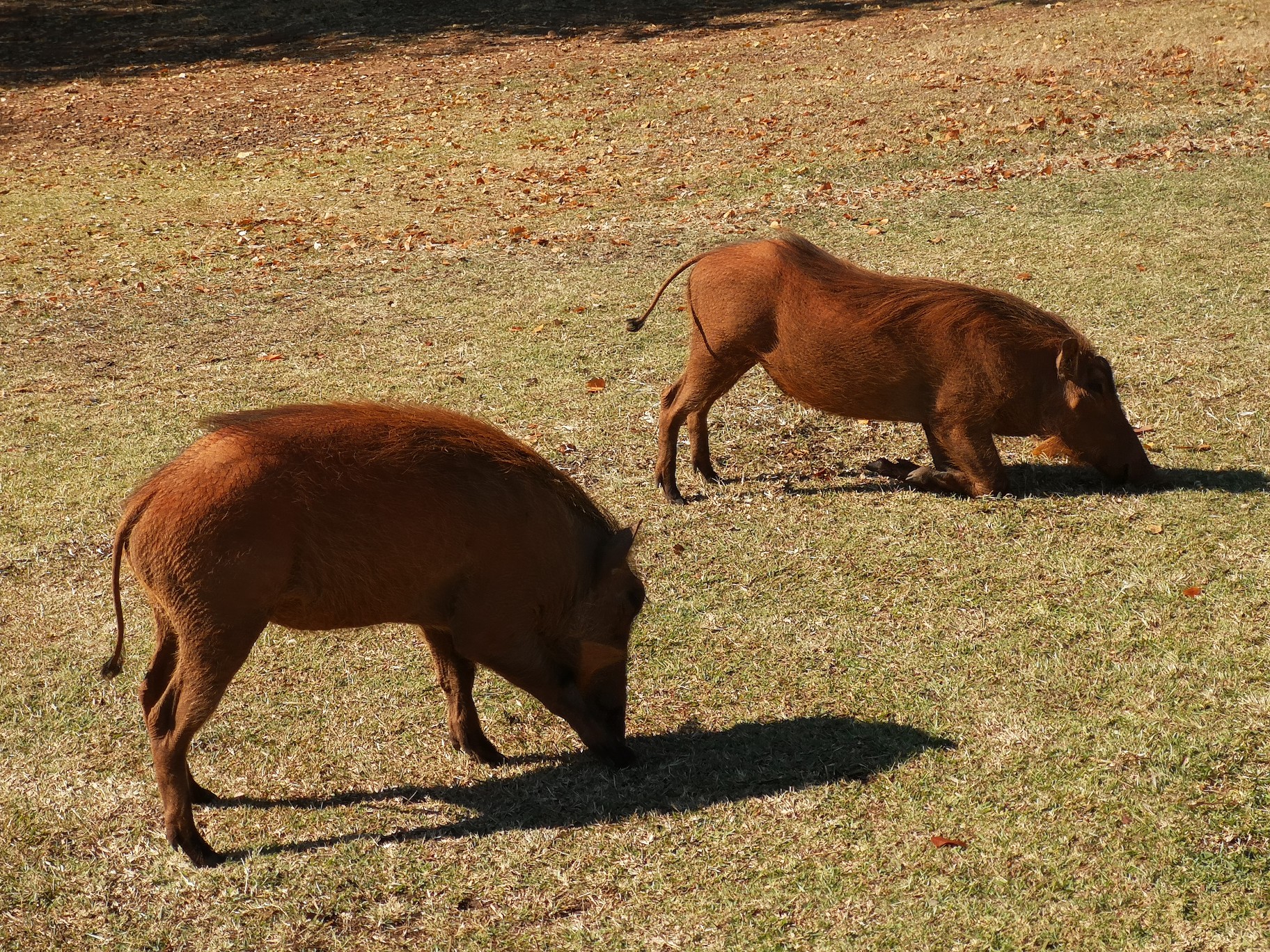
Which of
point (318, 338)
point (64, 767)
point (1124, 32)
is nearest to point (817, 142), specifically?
point (1124, 32)

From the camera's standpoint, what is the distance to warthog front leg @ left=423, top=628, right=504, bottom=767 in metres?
4.15

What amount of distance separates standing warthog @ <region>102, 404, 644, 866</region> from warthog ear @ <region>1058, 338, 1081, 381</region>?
2.66 m

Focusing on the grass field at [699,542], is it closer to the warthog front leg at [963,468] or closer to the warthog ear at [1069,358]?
the warthog front leg at [963,468]

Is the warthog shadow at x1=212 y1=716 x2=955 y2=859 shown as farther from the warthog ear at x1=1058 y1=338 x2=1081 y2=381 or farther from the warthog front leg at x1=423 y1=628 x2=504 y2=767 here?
the warthog ear at x1=1058 y1=338 x2=1081 y2=381

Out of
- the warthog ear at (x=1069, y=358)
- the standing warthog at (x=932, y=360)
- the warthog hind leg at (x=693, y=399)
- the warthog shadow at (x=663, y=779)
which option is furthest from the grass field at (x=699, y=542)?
the warthog ear at (x=1069, y=358)

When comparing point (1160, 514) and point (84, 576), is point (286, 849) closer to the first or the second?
point (84, 576)

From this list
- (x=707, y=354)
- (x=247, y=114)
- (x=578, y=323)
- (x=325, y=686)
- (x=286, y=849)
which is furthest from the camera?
(x=247, y=114)

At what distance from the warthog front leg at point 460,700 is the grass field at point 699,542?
10 centimetres

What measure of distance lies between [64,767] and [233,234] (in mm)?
8495

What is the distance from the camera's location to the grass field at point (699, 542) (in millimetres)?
3533

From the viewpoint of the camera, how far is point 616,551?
4035 millimetres

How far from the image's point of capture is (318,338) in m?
9.12

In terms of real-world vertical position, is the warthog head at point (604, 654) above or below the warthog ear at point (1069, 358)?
below

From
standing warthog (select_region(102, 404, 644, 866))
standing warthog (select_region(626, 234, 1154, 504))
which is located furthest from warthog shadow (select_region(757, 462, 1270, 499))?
standing warthog (select_region(102, 404, 644, 866))
